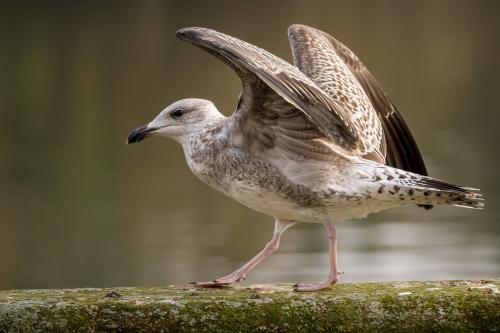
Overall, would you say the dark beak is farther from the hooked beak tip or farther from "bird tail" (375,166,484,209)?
"bird tail" (375,166,484,209)

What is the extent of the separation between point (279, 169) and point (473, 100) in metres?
23.1

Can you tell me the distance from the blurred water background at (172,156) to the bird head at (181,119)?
7.04 meters

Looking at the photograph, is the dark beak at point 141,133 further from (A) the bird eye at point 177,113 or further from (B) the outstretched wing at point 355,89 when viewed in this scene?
(B) the outstretched wing at point 355,89

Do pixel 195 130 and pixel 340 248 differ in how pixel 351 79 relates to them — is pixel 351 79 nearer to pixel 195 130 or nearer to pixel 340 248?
pixel 195 130

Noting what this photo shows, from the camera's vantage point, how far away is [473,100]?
2986cm

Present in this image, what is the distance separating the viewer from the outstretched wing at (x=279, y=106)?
6.83 m

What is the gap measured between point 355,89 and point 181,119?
142 centimetres

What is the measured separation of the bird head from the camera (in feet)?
24.6

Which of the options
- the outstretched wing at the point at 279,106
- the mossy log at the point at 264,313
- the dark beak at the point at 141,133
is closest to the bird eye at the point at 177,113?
the dark beak at the point at 141,133

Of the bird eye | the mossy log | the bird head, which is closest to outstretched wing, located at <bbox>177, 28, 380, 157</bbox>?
the bird head

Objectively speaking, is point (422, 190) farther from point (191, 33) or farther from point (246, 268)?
point (191, 33)

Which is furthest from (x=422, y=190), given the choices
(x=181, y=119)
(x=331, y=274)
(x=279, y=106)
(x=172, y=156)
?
(x=172, y=156)

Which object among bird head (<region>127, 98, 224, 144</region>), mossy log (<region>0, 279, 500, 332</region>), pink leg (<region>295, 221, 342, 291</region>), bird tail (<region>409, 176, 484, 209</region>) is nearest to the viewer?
mossy log (<region>0, 279, 500, 332</region>)

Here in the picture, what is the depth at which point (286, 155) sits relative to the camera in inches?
288
